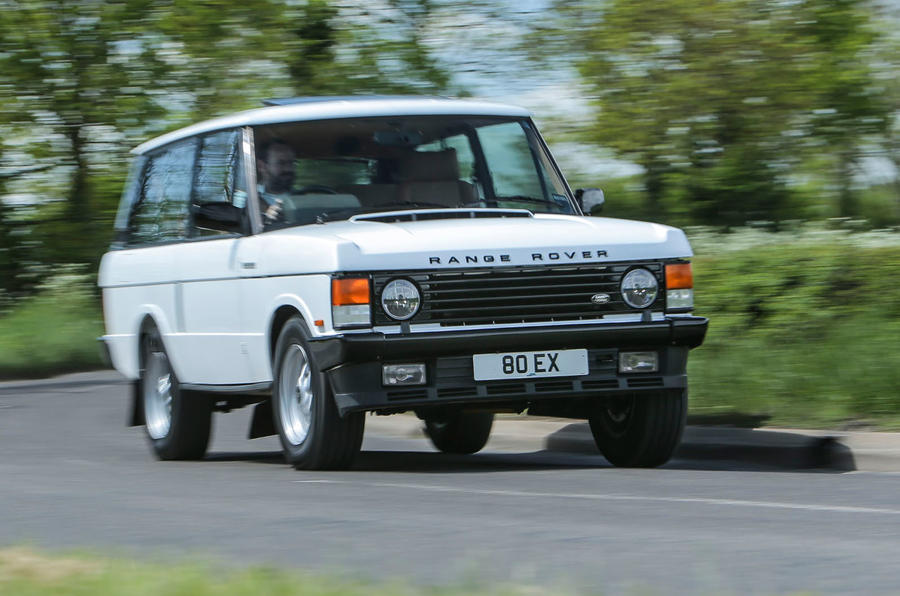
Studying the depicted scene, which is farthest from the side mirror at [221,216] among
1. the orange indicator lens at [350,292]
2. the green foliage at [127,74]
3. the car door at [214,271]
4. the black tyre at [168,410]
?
the green foliage at [127,74]

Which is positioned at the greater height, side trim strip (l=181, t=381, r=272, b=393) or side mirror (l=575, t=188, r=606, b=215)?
side mirror (l=575, t=188, r=606, b=215)

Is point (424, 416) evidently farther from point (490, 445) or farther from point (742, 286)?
point (742, 286)

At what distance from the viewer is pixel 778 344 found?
11383 millimetres

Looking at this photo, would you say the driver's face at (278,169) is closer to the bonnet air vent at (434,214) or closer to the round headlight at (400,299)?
the bonnet air vent at (434,214)

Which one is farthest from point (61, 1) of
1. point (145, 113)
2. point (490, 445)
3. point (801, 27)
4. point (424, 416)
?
point (424, 416)

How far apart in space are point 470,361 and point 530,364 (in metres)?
0.33

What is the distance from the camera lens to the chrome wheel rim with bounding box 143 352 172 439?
10.8 meters

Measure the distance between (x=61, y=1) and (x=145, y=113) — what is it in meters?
1.94

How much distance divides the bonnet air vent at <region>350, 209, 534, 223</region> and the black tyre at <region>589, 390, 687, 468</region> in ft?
4.01

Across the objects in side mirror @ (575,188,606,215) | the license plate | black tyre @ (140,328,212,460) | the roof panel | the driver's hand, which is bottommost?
black tyre @ (140,328,212,460)

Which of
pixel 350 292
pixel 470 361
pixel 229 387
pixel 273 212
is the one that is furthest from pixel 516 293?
pixel 229 387

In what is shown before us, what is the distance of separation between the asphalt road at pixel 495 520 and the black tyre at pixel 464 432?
89 cm

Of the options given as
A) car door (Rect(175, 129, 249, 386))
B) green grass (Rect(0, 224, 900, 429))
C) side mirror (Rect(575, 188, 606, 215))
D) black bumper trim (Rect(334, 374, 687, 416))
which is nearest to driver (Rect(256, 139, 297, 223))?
car door (Rect(175, 129, 249, 386))

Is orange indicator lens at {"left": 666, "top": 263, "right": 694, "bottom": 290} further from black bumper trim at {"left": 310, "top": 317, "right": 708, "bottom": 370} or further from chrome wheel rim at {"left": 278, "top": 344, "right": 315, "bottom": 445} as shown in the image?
chrome wheel rim at {"left": 278, "top": 344, "right": 315, "bottom": 445}
